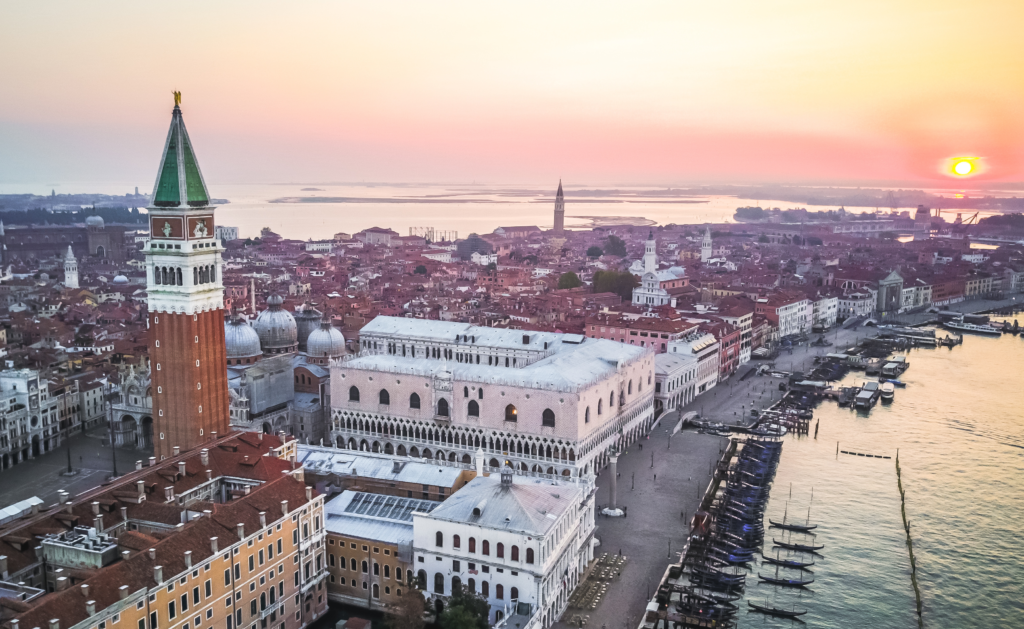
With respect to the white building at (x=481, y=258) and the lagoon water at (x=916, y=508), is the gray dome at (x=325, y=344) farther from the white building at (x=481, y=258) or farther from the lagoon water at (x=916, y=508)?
the white building at (x=481, y=258)

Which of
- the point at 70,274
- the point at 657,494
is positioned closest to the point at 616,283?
the point at 657,494

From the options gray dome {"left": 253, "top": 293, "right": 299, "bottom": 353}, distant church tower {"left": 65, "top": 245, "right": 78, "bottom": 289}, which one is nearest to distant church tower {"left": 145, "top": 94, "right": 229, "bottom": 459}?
gray dome {"left": 253, "top": 293, "right": 299, "bottom": 353}

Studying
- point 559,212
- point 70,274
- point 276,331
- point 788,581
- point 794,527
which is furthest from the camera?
point 559,212

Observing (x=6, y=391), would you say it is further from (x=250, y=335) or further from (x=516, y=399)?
(x=516, y=399)

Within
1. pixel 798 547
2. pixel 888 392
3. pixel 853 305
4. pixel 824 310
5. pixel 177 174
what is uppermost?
pixel 177 174

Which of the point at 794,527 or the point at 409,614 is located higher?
the point at 409,614

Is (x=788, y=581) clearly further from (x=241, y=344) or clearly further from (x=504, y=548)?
(x=241, y=344)

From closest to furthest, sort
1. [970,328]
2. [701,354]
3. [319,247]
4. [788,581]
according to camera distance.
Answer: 1. [788,581]
2. [701,354]
3. [970,328]
4. [319,247]
